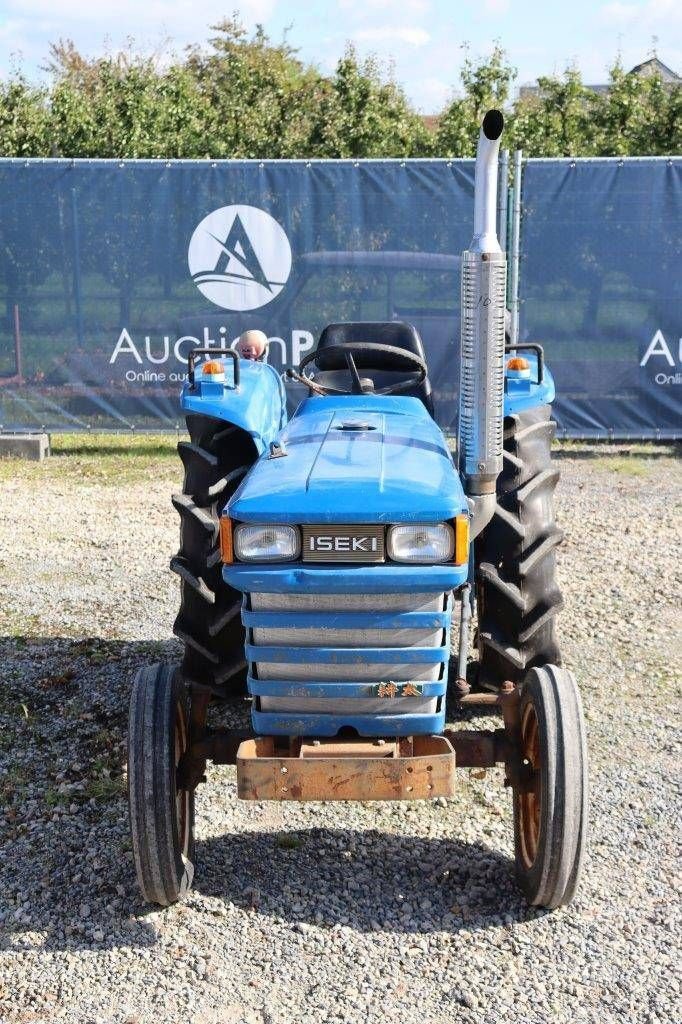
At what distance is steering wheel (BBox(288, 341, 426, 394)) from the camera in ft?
13.8

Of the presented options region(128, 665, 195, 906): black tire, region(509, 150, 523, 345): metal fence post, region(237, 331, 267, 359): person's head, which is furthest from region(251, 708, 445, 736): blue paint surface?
region(509, 150, 523, 345): metal fence post

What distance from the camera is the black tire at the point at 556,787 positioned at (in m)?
3.11

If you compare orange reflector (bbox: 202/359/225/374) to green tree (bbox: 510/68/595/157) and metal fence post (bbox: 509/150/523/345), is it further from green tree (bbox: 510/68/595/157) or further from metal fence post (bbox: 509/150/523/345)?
green tree (bbox: 510/68/595/157)

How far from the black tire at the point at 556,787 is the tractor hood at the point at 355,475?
616mm

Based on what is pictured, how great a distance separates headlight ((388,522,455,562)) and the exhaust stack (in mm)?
426

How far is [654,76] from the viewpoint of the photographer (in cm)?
1673

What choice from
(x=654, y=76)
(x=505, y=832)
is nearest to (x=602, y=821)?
(x=505, y=832)

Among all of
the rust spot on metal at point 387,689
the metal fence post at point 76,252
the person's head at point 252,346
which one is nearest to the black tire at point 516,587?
the rust spot on metal at point 387,689

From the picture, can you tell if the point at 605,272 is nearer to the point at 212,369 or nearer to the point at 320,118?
the point at 212,369

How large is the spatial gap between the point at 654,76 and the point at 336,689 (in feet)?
52.1

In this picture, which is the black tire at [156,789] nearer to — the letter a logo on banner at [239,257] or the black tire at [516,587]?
the black tire at [516,587]

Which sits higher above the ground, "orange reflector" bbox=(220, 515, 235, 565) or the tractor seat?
the tractor seat

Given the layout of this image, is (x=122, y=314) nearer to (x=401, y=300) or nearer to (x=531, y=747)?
(x=401, y=300)

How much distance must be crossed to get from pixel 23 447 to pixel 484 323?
6814 millimetres
